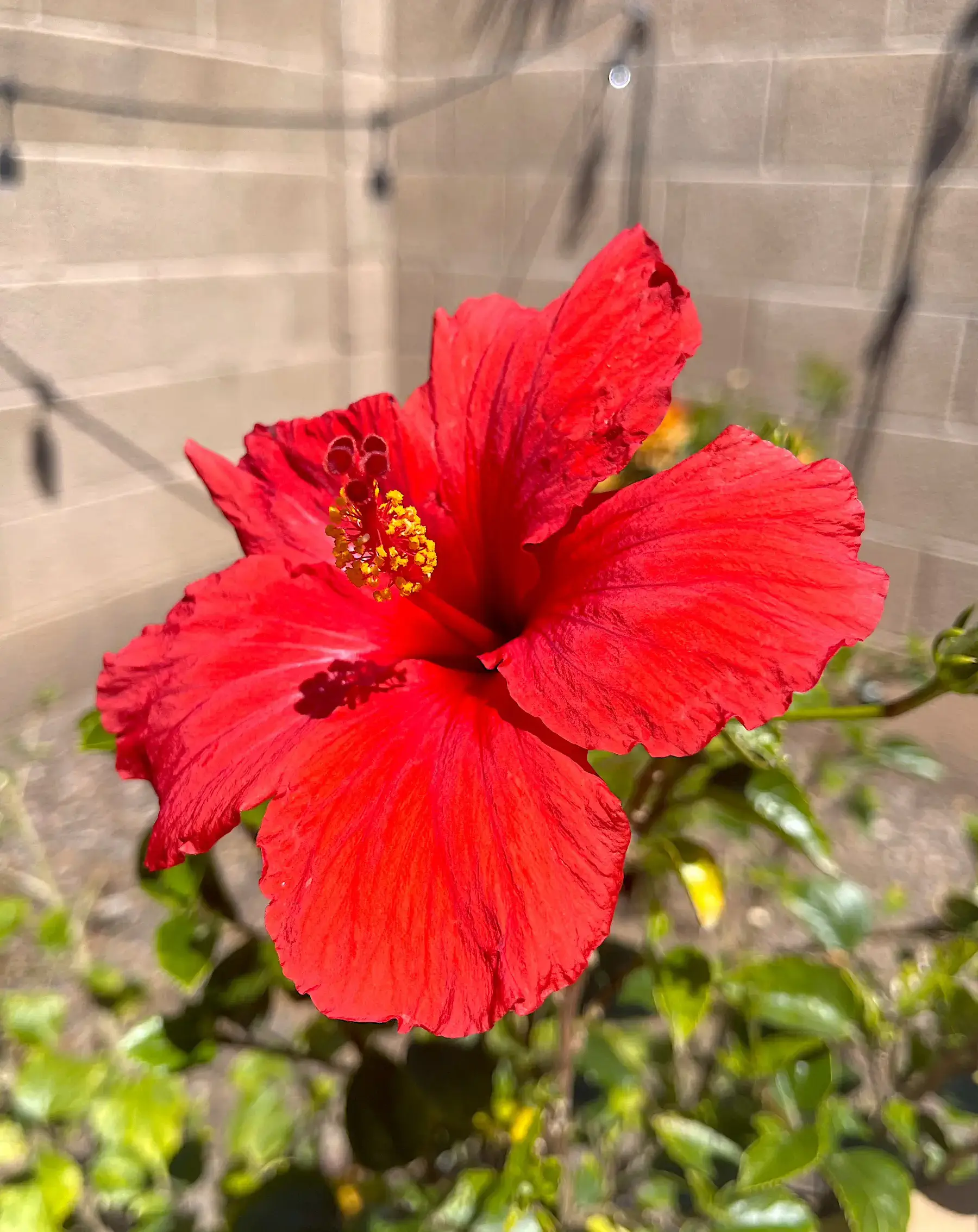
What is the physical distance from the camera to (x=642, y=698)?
0.47m

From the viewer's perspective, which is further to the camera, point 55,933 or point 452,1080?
point 55,933

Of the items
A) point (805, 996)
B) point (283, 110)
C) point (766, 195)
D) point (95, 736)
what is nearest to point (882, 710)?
point (805, 996)

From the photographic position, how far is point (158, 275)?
2.36 meters

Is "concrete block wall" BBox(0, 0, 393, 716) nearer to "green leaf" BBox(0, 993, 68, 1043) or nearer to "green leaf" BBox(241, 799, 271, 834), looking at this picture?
"green leaf" BBox(0, 993, 68, 1043)

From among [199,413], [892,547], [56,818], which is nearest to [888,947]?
[892,547]

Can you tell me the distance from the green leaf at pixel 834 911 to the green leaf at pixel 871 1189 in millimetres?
201

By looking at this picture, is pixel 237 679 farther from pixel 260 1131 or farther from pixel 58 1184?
pixel 260 1131

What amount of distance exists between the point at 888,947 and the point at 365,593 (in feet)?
4.92

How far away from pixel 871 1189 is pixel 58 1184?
770mm

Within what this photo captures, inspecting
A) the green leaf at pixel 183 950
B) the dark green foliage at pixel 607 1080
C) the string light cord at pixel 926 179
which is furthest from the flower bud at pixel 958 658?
Result: the string light cord at pixel 926 179

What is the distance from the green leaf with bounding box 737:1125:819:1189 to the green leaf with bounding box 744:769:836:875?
235mm

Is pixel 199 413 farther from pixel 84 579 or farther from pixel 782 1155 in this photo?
pixel 782 1155

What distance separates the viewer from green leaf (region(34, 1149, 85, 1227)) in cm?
89

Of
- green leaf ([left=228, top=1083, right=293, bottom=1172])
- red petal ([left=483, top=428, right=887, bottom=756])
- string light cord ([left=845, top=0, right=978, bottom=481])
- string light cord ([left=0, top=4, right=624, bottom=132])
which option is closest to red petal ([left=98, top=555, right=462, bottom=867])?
red petal ([left=483, top=428, right=887, bottom=756])
